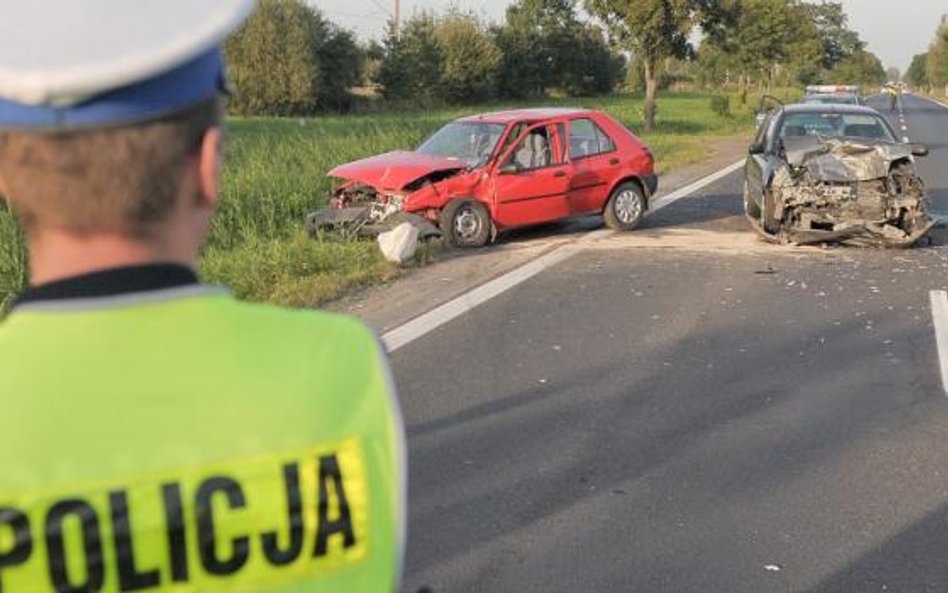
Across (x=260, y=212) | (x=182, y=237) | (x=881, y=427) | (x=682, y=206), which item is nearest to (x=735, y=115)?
(x=682, y=206)

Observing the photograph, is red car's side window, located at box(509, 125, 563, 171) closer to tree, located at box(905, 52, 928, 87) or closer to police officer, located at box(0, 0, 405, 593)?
police officer, located at box(0, 0, 405, 593)

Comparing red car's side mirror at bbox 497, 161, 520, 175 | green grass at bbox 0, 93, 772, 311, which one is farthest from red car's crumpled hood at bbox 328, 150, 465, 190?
green grass at bbox 0, 93, 772, 311

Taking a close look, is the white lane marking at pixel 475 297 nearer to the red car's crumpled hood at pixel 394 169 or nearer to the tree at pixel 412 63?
the red car's crumpled hood at pixel 394 169

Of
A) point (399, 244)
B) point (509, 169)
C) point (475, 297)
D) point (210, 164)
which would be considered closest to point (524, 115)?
point (509, 169)

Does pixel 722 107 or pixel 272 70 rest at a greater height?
pixel 272 70

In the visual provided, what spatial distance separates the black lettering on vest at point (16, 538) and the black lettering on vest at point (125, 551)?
86 millimetres

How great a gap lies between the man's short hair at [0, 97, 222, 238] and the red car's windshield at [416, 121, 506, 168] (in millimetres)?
11699

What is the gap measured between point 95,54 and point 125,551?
51 cm

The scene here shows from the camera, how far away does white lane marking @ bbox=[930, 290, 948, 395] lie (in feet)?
24.3

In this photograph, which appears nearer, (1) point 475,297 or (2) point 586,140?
(1) point 475,297

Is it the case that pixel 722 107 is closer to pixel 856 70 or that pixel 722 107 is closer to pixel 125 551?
pixel 125 551

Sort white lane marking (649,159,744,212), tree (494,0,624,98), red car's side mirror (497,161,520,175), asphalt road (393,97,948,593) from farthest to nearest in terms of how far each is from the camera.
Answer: tree (494,0,624,98), white lane marking (649,159,744,212), red car's side mirror (497,161,520,175), asphalt road (393,97,948,593)


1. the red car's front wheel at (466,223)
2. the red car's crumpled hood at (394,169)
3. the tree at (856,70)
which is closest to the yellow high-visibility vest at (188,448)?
the red car's front wheel at (466,223)

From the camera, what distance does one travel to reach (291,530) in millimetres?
1230
